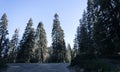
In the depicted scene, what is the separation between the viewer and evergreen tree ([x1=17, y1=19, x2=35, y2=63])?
7370 cm

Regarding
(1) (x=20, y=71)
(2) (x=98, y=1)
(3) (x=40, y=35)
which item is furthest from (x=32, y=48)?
(1) (x=20, y=71)

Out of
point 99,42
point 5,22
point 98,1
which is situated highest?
point 5,22

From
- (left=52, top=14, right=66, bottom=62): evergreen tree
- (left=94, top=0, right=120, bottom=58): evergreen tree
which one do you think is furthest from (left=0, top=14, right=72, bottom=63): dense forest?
(left=94, top=0, right=120, bottom=58): evergreen tree

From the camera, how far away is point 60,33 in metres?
82.0

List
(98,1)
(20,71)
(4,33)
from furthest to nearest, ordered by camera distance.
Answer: (4,33) < (98,1) < (20,71)

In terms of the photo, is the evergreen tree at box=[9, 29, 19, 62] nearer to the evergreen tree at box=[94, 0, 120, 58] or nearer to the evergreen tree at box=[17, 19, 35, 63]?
the evergreen tree at box=[17, 19, 35, 63]

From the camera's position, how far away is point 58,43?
262ft

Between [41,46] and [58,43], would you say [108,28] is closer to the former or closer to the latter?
[58,43]

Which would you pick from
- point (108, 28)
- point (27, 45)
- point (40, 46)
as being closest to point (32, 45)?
point (27, 45)

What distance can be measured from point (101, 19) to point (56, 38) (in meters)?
48.2

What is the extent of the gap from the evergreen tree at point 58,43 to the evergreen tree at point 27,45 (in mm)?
7797

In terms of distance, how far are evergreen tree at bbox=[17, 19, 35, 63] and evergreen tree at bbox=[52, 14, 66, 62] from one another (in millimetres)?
7797

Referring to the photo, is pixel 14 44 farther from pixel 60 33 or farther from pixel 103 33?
pixel 103 33

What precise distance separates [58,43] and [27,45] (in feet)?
34.4
